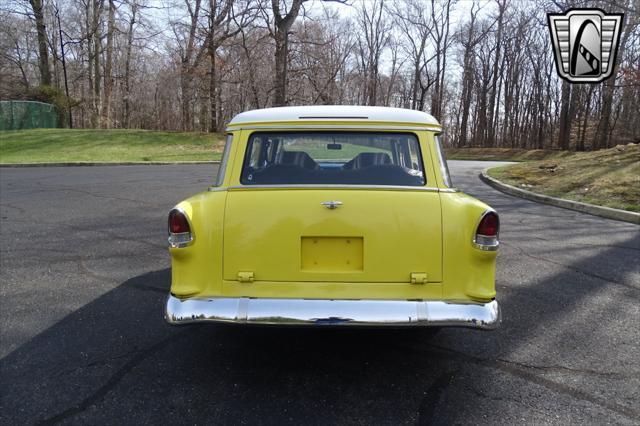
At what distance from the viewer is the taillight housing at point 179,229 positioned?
2.79m

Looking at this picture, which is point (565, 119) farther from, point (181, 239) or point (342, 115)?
point (181, 239)

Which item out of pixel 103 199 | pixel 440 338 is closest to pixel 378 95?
pixel 103 199

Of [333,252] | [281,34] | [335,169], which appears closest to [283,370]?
[333,252]

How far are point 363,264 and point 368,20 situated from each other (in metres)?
53.2

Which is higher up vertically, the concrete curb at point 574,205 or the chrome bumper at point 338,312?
the chrome bumper at point 338,312

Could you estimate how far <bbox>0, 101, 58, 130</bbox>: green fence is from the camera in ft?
98.7

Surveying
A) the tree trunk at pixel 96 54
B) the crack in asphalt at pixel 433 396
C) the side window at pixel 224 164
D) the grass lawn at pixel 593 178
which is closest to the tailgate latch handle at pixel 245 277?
the side window at pixel 224 164

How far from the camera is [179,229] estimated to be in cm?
280

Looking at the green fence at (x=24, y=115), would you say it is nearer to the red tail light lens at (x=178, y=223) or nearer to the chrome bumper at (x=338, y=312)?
the red tail light lens at (x=178, y=223)

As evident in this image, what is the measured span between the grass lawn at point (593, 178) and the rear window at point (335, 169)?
25.6 feet

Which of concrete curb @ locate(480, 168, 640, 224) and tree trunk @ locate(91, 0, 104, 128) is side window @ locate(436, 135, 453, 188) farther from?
tree trunk @ locate(91, 0, 104, 128)

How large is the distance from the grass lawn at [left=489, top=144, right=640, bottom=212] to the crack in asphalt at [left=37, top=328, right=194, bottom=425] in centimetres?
918

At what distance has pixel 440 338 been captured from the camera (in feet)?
11.3

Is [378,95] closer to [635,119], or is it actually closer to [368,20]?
[368,20]
